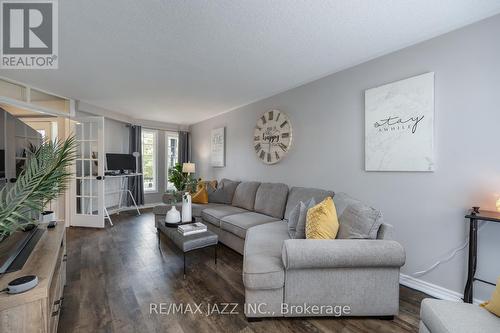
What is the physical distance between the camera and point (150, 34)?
1938 millimetres

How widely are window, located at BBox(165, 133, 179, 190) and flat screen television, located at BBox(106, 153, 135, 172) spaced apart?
43.4 inches

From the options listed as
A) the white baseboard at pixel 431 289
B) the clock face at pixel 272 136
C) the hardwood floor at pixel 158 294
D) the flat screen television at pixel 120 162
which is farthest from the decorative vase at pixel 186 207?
the flat screen television at pixel 120 162

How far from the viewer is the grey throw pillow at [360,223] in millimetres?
1771

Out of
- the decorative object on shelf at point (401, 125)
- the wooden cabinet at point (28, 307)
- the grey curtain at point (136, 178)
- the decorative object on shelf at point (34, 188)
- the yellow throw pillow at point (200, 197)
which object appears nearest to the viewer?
the decorative object on shelf at point (34, 188)

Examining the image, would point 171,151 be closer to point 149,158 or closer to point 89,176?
point 149,158

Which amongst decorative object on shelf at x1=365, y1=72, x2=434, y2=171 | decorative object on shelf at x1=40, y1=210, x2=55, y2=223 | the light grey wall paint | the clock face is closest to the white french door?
decorative object on shelf at x1=40, y1=210, x2=55, y2=223

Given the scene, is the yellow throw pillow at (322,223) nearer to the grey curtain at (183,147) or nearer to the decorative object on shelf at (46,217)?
the decorative object on shelf at (46,217)

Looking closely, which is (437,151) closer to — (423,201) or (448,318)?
(423,201)

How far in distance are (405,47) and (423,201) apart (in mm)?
1525

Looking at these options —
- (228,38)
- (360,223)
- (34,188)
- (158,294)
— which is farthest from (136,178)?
(360,223)

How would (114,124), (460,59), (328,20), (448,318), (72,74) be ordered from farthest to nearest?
(114,124) < (72,74) < (460,59) < (328,20) < (448,318)

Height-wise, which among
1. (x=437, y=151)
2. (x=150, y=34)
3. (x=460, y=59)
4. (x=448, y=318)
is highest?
(x=150, y=34)

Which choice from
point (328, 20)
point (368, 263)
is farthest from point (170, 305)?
point (328, 20)

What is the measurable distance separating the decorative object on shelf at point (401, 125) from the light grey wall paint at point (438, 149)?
0.24ft
